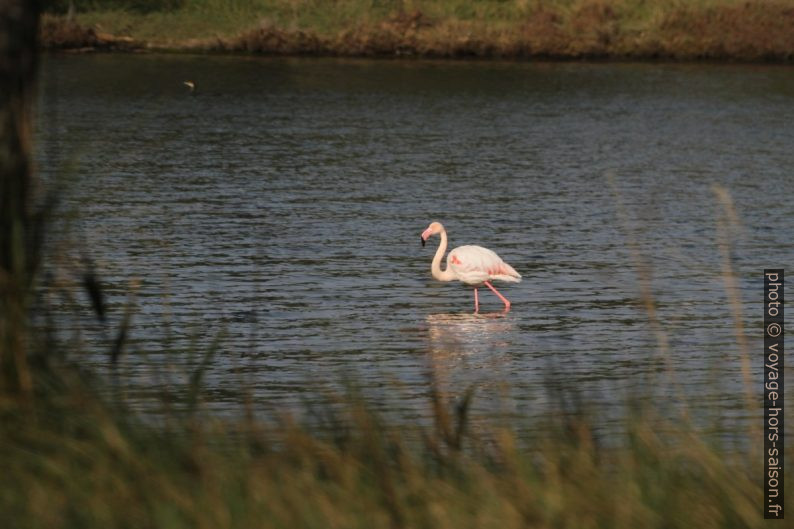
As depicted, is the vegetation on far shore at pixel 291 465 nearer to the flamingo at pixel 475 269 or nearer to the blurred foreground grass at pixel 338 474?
the blurred foreground grass at pixel 338 474

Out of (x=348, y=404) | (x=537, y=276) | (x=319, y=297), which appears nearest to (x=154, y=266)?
(x=319, y=297)

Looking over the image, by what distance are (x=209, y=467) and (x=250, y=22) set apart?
56216 millimetres

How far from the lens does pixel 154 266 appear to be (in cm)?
1841

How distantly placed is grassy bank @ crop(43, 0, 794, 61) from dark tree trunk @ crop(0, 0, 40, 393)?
52.4 meters

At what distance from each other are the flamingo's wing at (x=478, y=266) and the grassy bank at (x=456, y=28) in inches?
1675

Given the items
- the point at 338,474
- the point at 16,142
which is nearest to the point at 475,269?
the point at 16,142

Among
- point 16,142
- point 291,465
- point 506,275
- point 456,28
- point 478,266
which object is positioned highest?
point 16,142

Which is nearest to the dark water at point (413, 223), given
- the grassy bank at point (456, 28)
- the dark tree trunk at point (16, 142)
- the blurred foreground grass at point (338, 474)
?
the dark tree trunk at point (16, 142)

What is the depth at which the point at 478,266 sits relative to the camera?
1702cm

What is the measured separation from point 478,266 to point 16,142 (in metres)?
10.8

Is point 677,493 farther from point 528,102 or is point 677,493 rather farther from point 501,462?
point 528,102

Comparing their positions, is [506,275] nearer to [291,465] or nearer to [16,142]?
[16,142]

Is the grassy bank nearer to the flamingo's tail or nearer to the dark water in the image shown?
the dark water

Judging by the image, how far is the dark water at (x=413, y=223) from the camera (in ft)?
39.0
